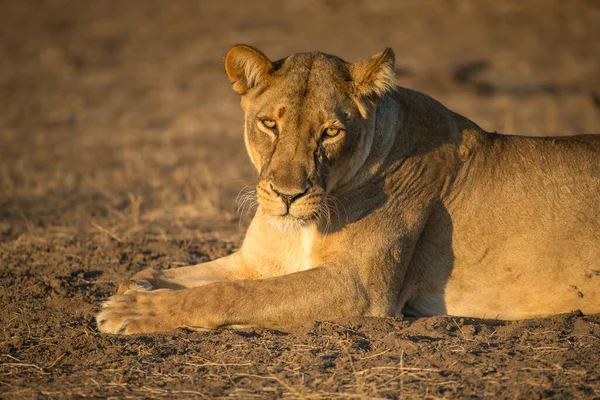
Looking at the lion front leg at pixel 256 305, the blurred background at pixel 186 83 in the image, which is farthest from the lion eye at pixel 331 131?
the blurred background at pixel 186 83

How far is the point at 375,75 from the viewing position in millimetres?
5027

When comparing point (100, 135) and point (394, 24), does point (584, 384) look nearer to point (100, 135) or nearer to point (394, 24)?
point (100, 135)

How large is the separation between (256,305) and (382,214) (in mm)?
960

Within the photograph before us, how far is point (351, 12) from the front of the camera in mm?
19969

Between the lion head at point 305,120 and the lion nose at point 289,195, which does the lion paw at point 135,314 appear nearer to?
the lion head at point 305,120

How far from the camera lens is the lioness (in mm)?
4914

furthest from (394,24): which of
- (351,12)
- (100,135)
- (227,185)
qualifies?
(227,185)

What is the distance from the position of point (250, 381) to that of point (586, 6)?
17.6m

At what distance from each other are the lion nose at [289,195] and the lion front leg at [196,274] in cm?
132

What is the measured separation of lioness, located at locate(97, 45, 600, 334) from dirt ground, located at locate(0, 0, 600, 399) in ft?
0.58

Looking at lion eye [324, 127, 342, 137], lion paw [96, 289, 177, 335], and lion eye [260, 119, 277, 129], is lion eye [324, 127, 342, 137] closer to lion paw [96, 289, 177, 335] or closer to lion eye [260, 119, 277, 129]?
lion eye [260, 119, 277, 129]

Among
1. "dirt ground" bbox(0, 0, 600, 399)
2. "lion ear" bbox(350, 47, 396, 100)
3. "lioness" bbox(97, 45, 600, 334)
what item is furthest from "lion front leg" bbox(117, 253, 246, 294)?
"lion ear" bbox(350, 47, 396, 100)

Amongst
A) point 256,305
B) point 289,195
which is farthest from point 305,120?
point 256,305

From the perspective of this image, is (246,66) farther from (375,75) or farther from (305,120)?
(375,75)
